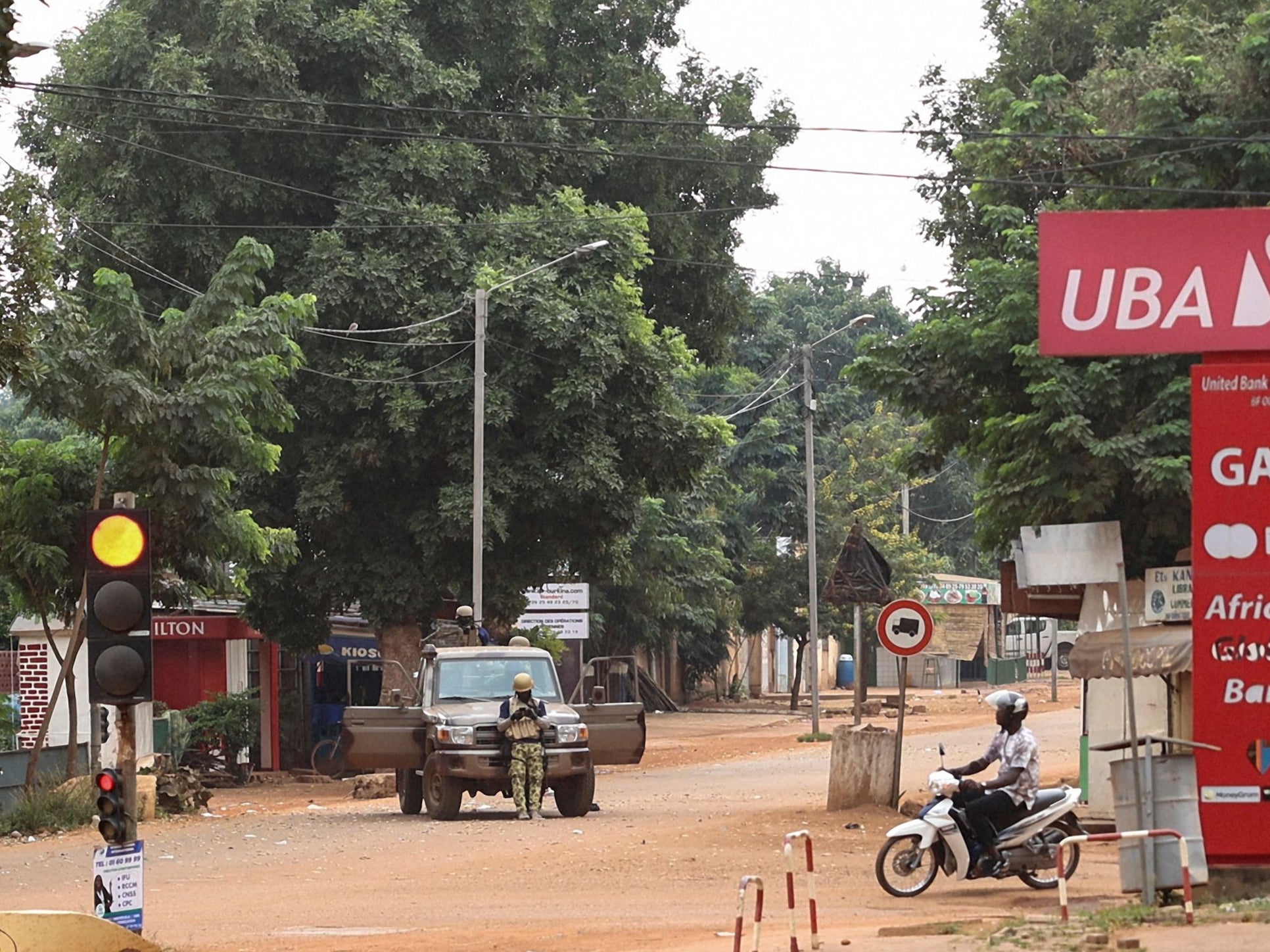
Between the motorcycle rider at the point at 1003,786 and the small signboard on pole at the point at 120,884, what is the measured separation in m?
6.64

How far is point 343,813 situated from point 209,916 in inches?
Result: 427

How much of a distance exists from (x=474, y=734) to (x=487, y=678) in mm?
1339

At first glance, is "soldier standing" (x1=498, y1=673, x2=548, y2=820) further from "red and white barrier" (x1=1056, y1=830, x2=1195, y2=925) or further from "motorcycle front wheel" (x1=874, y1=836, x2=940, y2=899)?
"red and white barrier" (x1=1056, y1=830, x2=1195, y2=925)

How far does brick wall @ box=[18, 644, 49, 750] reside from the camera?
28.0 meters

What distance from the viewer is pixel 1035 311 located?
20547 mm

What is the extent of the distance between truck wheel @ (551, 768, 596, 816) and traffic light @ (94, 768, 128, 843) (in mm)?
12053

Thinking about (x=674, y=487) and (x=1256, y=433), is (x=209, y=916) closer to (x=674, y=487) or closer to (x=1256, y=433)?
(x=1256, y=433)

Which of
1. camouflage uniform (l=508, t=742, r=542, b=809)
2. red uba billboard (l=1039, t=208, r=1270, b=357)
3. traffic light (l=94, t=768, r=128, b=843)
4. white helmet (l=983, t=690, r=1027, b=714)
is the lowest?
camouflage uniform (l=508, t=742, r=542, b=809)

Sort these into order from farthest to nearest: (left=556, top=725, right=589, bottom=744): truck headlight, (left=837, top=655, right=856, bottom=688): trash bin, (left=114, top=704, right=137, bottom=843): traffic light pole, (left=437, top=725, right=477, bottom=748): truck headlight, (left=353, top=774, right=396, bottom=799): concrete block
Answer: (left=837, top=655, right=856, bottom=688): trash bin < (left=353, top=774, right=396, bottom=799): concrete block < (left=556, top=725, right=589, bottom=744): truck headlight < (left=437, top=725, right=477, bottom=748): truck headlight < (left=114, top=704, right=137, bottom=843): traffic light pole

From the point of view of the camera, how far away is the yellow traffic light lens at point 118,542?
35.6 ft

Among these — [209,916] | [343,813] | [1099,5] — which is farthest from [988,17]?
[209,916]

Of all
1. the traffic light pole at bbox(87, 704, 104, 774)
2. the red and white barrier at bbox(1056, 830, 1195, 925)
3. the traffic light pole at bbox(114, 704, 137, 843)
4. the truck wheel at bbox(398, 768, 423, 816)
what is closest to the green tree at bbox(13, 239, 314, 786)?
the traffic light pole at bbox(87, 704, 104, 774)

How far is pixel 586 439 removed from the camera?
32.0 meters

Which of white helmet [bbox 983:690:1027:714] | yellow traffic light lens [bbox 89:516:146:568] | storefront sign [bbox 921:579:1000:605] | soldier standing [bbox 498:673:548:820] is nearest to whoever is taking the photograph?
yellow traffic light lens [bbox 89:516:146:568]
